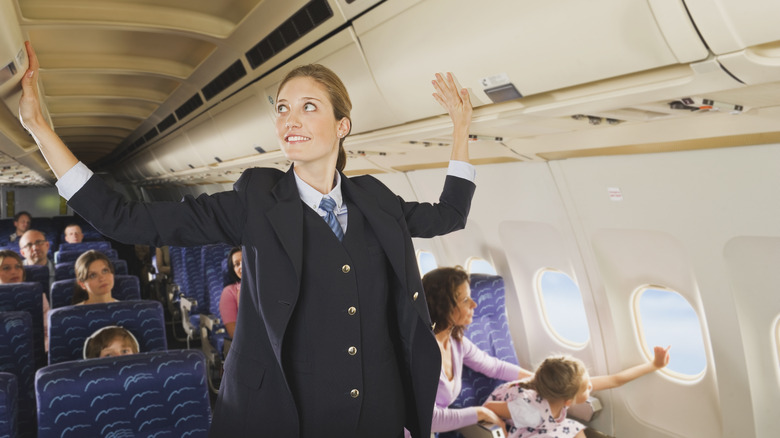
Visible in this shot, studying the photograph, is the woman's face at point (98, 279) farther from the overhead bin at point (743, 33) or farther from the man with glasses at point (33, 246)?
the overhead bin at point (743, 33)

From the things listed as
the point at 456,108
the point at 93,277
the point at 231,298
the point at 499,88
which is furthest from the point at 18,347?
the point at 499,88

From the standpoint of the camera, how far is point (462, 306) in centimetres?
374

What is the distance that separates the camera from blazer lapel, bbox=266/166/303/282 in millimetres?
1411

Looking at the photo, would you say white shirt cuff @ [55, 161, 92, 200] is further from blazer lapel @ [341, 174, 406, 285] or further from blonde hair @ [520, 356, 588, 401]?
blonde hair @ [520, 356, 588, 401]

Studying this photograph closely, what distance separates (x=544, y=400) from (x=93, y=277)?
3.33 metres

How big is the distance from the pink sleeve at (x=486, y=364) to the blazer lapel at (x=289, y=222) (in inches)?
109

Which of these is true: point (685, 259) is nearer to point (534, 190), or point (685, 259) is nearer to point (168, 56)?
point (534, 190)

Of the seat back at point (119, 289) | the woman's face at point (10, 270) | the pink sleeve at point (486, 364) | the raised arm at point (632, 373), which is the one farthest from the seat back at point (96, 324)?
the raised arm at point (632, 373)

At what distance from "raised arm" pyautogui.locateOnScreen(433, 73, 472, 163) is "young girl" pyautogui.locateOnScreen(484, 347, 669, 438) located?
2.07 meters

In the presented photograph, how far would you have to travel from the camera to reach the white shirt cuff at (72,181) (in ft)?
4.23

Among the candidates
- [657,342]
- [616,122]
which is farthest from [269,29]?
[657,342]

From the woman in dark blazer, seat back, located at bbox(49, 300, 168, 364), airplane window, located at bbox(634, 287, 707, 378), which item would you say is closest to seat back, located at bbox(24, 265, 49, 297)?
seat back, located at bbox(49, 300, 168, 364)

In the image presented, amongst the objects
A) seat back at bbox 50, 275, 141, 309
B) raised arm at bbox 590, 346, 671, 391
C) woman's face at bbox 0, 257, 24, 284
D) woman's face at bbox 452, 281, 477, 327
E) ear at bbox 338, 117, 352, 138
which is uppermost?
woman's face at bbox 0, 257, 24, 284

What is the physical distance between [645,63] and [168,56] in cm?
406
